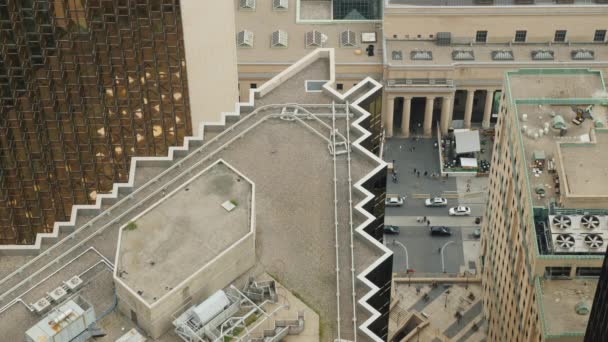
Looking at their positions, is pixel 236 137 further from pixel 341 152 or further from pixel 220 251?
pixel 220 251

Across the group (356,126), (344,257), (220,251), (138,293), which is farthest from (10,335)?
(356,126)

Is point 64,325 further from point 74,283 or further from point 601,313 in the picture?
point 601,313

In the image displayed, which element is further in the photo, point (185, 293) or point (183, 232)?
point (183, 232)

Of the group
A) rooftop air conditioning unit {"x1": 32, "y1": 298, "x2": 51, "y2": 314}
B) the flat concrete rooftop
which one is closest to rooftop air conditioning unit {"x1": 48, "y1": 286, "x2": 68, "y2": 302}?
rooftop air conditioning unit {"x1": 32, "y1": 298, "x2": 51, "y2": 314}

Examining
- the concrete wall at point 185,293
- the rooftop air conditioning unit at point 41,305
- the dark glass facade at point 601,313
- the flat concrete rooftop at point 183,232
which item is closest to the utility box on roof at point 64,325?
the rooftop air conditioning unit at point 41,305

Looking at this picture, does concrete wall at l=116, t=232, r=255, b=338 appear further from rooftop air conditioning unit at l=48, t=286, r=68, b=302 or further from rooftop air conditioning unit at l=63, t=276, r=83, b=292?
rooftop air conditioning unit at l=48, t=286, r=68, b=302

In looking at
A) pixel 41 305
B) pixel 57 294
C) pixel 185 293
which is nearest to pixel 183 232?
pixel 185 293

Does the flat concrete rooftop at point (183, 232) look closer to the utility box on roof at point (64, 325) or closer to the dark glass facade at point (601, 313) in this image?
the utility box on roof at point (64, 325)
